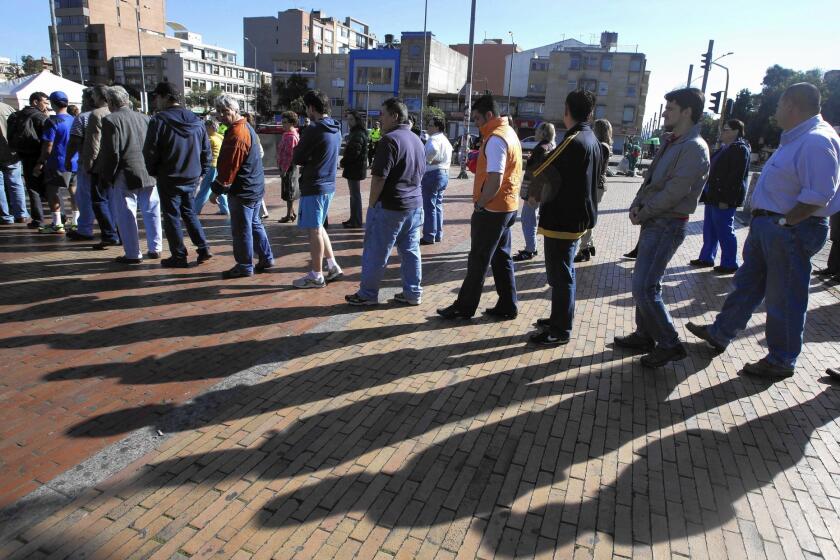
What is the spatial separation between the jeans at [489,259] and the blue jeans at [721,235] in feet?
12.2

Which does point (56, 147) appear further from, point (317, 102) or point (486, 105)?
point (486, 105)

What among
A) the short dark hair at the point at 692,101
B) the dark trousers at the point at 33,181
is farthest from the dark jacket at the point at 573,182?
the dark trousers at the point at 33,181

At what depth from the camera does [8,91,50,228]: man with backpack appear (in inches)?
302

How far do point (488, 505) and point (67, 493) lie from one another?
1.99m

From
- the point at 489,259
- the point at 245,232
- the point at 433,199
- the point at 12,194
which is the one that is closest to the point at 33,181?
the point at 12,194

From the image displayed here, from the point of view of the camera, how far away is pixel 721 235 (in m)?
7.13

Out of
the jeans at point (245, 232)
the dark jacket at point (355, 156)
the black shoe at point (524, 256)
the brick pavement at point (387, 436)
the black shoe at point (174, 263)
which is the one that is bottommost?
the brick pavement at point (387, 436)

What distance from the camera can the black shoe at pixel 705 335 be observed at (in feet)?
14.6

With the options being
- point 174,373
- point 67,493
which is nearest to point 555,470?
point 67,493

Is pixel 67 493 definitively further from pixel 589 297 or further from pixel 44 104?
pixel 44 104

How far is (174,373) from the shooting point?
12.4 ft

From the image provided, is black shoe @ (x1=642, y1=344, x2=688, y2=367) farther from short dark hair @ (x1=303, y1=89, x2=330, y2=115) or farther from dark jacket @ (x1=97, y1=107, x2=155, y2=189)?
dark jacket @ (x1=97, y1=107, x2=155, y2=189)

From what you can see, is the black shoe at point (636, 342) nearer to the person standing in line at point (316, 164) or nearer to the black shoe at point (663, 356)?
the black shoe at point (663, 356)

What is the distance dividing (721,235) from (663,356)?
12.9 feet
